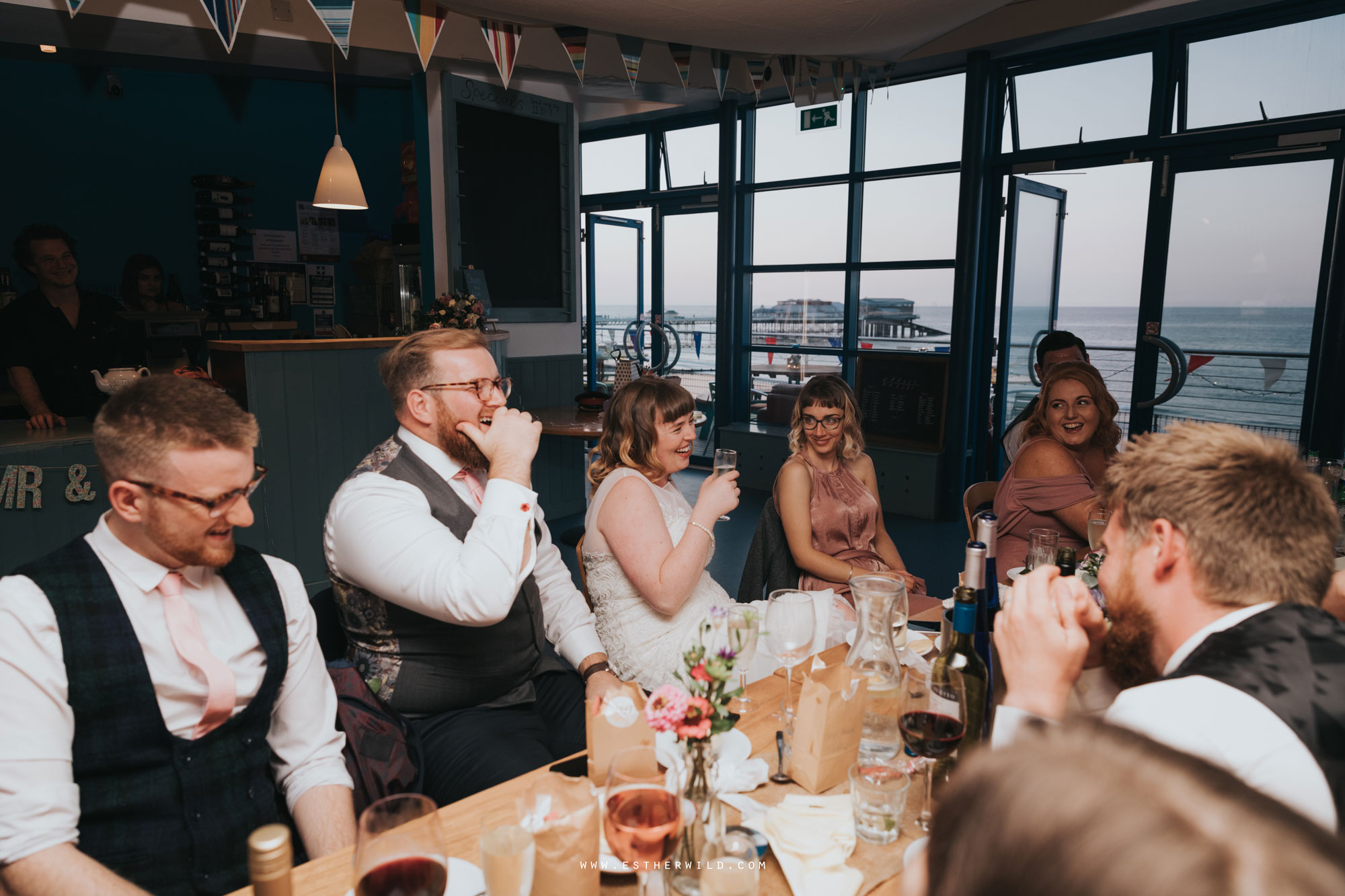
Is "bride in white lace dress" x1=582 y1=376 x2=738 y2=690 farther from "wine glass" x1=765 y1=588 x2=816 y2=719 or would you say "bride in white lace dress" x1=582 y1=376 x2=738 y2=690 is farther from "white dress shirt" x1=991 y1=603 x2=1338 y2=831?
"white dress shirt" x1=991 y1=603 x2=1338 y2=831

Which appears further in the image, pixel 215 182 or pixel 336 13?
pixel 215 182

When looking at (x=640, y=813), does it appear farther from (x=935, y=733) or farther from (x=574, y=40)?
(x=574, y=40)

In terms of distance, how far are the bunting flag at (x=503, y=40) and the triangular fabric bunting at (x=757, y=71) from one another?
5.03ft

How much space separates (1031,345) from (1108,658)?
18.0 feet

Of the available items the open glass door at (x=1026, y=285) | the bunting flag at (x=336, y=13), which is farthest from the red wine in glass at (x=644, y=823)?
the open glass door at (x=1026, y=285)

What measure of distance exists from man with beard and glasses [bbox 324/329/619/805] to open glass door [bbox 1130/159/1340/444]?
4.66 metres

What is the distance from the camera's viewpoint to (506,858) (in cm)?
91

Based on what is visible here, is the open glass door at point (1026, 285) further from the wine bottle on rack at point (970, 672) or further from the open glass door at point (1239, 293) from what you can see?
the wine bottle on rack at point (970, 672)

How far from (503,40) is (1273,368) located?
4992 mm

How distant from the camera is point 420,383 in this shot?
2078 millimetres

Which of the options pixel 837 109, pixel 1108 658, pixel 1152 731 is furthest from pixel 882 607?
pixel 837 109

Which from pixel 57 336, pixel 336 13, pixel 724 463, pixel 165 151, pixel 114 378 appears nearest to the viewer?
pixel 724 463

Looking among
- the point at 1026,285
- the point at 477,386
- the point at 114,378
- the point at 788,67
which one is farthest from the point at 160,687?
the point at 1026,285

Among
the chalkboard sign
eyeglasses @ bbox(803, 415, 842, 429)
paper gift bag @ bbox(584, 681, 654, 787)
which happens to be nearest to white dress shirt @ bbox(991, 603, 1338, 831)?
paper gift bag @ bbox(584, 681, 654, 787)
